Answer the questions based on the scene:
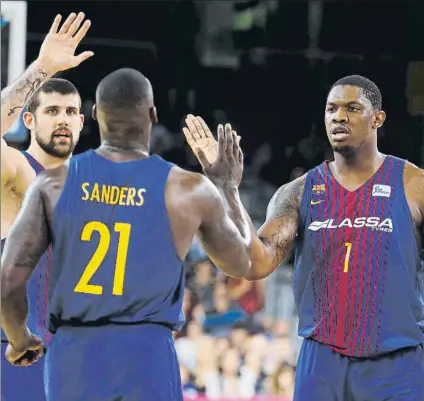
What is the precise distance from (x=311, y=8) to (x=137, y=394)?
39.2ft

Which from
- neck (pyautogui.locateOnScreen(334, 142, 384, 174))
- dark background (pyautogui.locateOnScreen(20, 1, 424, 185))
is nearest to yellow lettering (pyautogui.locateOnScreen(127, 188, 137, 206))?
neck (pyautogui.locateOnScreen(334, 142, 384, 174))

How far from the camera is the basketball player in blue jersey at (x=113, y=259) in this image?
414 centimetres

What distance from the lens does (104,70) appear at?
14188 millimetres

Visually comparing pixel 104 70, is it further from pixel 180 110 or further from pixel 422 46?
pixel 422 46

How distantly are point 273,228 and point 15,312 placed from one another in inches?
68.7

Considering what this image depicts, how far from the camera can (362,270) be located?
17.3 feet

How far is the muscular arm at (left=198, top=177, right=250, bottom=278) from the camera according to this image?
4.31 m

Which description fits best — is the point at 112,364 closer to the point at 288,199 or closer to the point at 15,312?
the point at 15,312

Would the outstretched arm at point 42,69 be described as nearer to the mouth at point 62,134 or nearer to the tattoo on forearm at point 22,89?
the tattoo on forearm at point 22,89

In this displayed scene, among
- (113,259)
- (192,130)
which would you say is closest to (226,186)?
(192,130)

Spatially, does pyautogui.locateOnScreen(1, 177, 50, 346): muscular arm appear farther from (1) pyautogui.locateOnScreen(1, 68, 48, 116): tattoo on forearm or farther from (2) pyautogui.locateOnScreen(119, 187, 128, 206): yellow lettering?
(1) pyautogui.locateOnScreen(1, 68, 48, 116): tattoo on forearm

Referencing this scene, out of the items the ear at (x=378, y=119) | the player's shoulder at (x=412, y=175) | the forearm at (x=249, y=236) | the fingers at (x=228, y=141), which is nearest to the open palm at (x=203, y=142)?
the fingers at (x=228, y=141)

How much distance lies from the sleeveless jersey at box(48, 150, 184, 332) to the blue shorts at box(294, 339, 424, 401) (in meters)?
1.30

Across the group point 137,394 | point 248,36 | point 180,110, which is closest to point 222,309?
point 180,110
